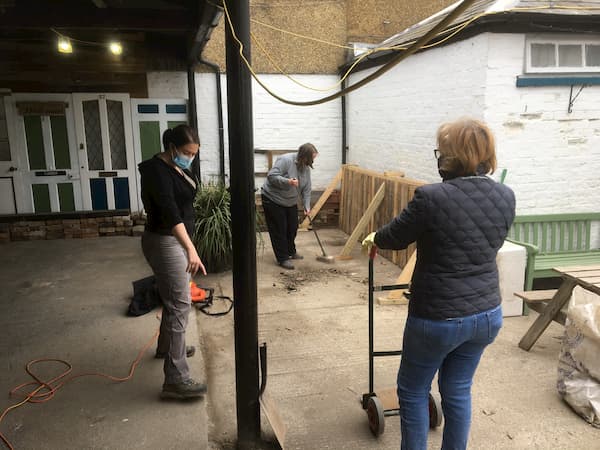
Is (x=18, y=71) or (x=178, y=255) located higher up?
(x=18, y=71)

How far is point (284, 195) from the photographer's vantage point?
6.74 metres

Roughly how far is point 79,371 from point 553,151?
17.3 feet

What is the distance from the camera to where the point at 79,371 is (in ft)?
12.3

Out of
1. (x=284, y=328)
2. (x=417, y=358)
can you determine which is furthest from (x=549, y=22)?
(x=417, y=358)

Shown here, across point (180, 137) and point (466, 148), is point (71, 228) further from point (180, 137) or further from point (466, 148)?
point (466, 148)

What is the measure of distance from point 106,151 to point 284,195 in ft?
12.2

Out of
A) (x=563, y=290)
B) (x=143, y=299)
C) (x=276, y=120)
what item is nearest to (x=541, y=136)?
(x=563, y=290)

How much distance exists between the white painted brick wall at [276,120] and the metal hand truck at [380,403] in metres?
6.57

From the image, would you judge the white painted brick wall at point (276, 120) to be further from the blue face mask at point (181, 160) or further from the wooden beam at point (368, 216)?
the blue face mask at point (181, 160)

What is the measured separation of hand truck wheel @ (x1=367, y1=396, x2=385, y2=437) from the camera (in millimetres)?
2970

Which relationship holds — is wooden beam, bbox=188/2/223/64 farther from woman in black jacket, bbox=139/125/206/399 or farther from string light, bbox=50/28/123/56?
woman in black jacket, bbox=139/125/206/399

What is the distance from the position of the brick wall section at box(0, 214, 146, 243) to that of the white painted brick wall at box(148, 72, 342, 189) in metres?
1.66

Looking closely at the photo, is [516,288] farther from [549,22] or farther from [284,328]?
[549,22]

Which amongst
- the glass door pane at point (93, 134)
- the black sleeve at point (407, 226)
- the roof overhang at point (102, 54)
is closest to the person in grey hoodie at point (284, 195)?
the roof overhang at point (102, 54)
